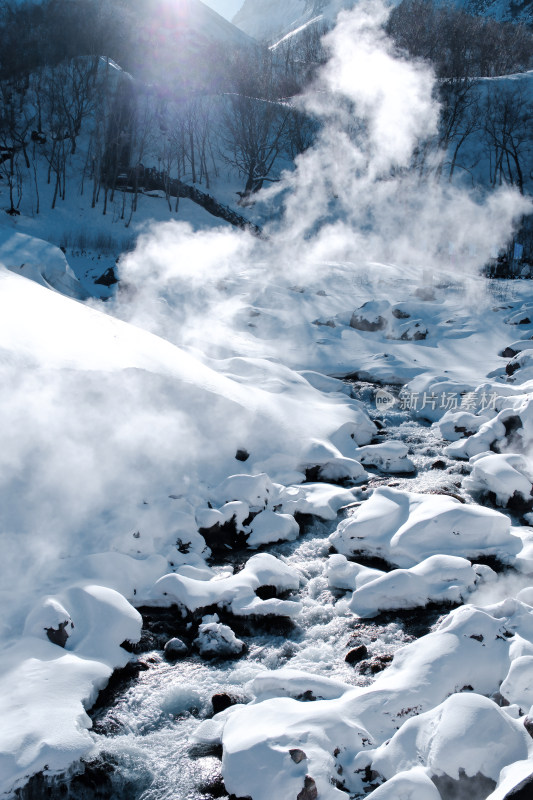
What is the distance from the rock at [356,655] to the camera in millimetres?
4105

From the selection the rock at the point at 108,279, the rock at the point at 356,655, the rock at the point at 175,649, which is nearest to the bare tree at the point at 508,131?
the rock at the point at 108,279

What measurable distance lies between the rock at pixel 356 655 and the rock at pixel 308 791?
4.20 feet

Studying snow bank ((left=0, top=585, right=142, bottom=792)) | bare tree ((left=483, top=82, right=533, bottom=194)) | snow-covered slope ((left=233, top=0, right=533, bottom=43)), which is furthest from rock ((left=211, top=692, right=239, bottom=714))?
snow-covered slope ((left=233, top=0, right=533, bottom=43))

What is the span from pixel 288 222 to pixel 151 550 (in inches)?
951

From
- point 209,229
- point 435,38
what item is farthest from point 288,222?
point 435,38

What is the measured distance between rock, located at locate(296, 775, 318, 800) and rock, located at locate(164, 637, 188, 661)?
1.58m

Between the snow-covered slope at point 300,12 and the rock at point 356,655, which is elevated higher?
the snow-covered slope at point 300,12

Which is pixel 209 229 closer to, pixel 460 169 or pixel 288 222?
pixel 288 222

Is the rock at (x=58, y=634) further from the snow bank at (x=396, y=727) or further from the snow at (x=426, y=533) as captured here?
the snow at (x=426, y=533)

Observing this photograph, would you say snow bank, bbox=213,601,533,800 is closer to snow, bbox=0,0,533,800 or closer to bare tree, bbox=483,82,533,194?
snow, bbox=0,0,533,800

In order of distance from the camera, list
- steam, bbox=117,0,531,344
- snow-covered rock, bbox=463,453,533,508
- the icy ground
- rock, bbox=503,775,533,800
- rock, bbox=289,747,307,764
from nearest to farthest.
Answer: rock, bbox=503,775,533,800 → rock, bbox=289,747,307,764 → the icy ground → snow-covered rock, bbox=463,453,533,508 → steam, bbox=117,0,531,344

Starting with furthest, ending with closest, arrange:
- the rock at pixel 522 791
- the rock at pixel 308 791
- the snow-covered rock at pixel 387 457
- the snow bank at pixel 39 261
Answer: the snow bank at pixel 39 261, the snow-covered rock at pixel 387 457, the rock at pixel 308 791, the rock at pixel 522 791

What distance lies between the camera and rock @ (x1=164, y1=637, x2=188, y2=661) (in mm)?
4246

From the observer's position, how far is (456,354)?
13805 millimetres
